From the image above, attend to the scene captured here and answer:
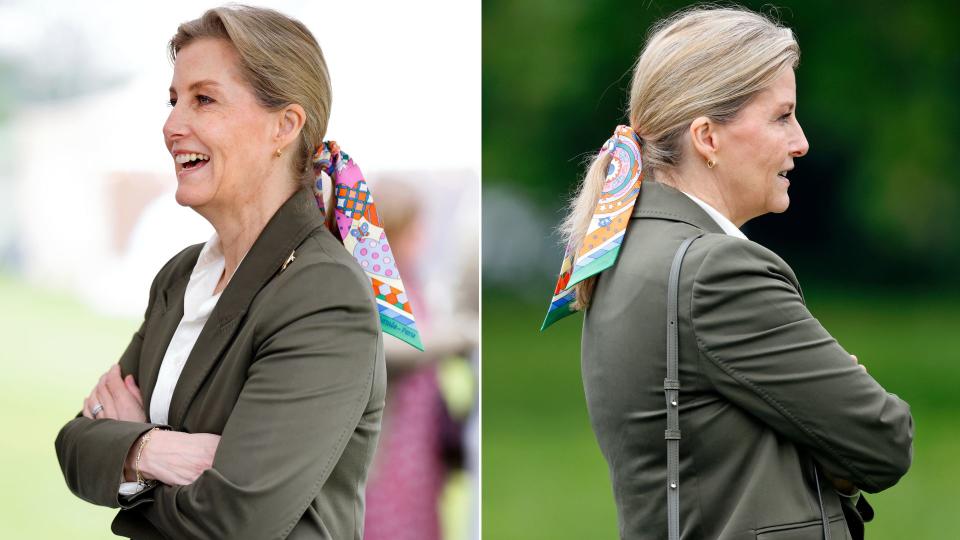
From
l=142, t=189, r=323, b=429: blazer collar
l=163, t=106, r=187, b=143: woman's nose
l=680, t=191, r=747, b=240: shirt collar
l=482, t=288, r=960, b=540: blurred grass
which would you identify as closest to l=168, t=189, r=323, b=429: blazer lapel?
l=142, t=189, r=323, b=429: blazer collar

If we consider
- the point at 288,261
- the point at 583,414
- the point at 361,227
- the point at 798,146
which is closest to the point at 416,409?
the point at 361,227

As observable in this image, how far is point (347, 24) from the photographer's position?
383cm

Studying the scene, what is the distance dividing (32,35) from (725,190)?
106 inches

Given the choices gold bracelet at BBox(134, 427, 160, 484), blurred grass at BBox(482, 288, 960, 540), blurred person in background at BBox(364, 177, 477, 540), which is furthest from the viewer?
blurred grass at BBox(482, 288, 960, 540)

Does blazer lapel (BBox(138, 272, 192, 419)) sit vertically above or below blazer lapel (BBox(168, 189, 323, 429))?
below

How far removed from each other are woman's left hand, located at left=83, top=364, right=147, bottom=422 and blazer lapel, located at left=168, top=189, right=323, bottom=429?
5.1 inches

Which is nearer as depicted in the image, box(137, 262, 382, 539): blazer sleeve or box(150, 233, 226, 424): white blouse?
box(137, 262, 382, 539): blazer sleeve

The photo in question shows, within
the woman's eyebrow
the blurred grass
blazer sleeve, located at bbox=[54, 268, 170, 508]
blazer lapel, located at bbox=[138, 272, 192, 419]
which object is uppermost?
the woman's eyebrow

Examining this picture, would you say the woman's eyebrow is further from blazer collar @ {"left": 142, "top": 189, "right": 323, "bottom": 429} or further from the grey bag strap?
the grey bag strap

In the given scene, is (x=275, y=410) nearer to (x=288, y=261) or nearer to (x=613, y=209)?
(x=288, y=261)

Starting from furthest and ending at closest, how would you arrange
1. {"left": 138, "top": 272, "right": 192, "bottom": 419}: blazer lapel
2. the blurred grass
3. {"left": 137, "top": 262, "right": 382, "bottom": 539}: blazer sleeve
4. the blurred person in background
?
the blurred grass → the blurred person in background → {"left": 138, "top": 272, "right": 192, "bottom": 419}: blazer lapel → {"left": 137, "top": 262, "right": 382, "bottom": 539}: blazer sleeve

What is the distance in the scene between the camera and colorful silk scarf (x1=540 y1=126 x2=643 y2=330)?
235 centimetres

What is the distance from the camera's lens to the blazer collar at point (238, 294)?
2.26 m

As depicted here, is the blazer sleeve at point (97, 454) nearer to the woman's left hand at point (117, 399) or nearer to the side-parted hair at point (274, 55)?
the woman's left hand at point (117, 399)
